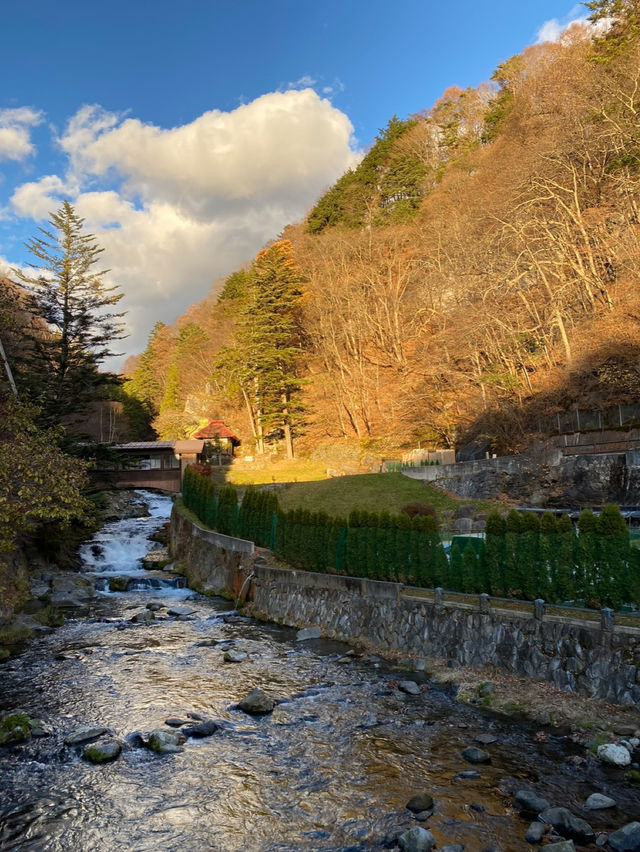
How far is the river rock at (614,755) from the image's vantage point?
9.95 meters

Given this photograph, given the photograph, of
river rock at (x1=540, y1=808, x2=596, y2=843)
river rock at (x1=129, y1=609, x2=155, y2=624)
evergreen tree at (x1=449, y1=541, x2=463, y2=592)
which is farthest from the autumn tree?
river rock at (x1=540, y1=808, x2=596, y2=843)

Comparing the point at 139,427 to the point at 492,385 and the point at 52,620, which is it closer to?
the point at 492,385

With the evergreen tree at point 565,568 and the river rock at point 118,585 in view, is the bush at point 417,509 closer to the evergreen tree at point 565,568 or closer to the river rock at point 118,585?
the river rock at point 118,585

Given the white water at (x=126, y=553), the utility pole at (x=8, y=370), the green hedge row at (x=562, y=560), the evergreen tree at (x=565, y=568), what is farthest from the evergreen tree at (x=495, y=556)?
the utility pole at (x=8, y=370)

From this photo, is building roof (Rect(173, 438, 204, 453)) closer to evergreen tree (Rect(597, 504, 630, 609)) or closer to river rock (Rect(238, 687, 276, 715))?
river rock (Rect(238, 687, 276, 715))

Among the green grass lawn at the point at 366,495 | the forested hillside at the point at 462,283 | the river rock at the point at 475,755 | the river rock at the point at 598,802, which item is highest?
the forested hillside at the point at 462,283

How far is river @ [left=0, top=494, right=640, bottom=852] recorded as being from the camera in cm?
841

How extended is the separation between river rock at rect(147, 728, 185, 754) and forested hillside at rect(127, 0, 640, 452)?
95.9 ft

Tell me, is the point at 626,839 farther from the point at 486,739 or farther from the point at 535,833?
the point at 486,739

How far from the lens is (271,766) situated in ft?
34.5

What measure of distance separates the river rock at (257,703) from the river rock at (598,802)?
273 inches

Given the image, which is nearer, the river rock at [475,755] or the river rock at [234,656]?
the river rock at [475,755]

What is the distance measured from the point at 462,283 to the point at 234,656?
38.4 meters

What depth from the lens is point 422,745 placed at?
11.0 metres
